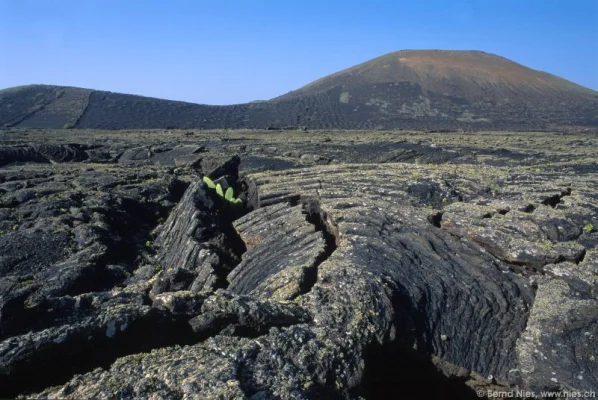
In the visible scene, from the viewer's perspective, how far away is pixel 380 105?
42.6 metres

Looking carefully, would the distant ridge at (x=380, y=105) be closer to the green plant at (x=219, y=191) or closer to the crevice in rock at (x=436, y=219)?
the green plant at (x=219, y=191)

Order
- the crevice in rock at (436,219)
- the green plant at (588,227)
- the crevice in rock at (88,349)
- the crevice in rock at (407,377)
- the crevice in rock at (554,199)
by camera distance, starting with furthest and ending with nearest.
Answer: the crevice in rock at (554,199)
the crevice in rock at (436,219)
the green plant at (588,227)
the crevice in rock at (407,377)
the crevice in rock at (88,349)

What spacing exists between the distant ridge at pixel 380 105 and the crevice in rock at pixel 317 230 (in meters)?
27.5

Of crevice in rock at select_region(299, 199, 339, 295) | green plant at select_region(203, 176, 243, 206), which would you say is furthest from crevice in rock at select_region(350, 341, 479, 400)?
green plant at select_region(203, 176, 243, 206)

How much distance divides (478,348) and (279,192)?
5.41 metres

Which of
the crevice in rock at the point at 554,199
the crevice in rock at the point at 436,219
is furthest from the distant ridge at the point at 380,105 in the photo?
the crevice in rock at the point at 436,219

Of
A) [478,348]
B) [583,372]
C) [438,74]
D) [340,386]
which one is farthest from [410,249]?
[438,74]

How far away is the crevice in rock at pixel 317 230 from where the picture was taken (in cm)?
600

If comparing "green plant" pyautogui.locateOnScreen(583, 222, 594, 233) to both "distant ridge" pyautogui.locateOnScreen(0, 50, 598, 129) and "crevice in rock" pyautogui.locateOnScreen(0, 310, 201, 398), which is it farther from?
"distant ridge" pyautogui.locateOnScreen(0, 50, 598, 129)

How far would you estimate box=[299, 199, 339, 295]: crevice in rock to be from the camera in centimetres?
600

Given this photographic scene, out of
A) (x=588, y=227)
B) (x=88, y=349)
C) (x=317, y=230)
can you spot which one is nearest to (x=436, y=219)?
(x=317, y=230)

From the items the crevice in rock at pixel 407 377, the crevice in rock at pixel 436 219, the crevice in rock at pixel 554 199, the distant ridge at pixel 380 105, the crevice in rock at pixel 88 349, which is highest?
the distant ridge at pixel 380 105

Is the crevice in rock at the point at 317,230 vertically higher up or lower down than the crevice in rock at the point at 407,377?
higher up

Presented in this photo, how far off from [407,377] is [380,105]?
3884cm
